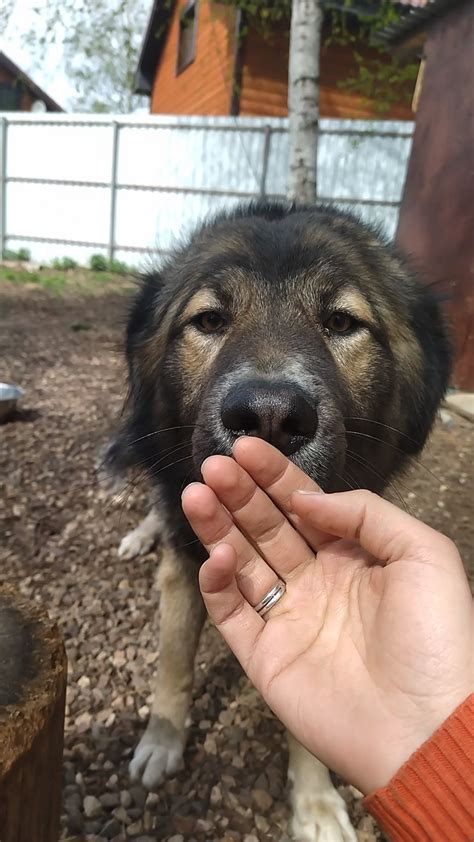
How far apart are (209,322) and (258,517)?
858 mm

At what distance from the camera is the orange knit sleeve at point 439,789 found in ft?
3.59

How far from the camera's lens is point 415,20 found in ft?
21.4

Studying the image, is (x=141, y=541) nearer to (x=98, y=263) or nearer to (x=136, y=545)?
(x=136, y=545)

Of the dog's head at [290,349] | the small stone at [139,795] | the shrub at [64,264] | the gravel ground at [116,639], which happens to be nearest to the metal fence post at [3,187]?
the shrub at [64,264]

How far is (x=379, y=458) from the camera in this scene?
92.3 inches

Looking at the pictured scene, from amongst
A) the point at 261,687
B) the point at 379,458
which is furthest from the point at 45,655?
the point at 379,458

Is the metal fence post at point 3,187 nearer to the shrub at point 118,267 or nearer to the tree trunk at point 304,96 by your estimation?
the shrub at point 118,267

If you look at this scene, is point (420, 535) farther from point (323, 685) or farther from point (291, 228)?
point (291, 228)

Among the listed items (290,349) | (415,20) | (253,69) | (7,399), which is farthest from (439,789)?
(253,69)

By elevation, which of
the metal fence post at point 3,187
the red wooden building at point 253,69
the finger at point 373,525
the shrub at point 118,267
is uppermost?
the red wooden building at point 253,69

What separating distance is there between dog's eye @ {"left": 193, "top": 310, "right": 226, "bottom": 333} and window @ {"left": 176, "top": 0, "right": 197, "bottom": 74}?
15.1m

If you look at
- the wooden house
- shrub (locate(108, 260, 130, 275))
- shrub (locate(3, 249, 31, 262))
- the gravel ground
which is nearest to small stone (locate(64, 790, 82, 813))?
the gravel ground

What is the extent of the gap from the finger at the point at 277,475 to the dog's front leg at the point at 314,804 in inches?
38.6

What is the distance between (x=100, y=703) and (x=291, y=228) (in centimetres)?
190
